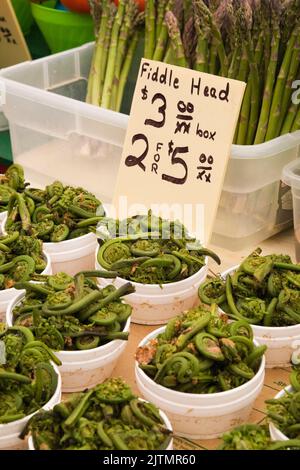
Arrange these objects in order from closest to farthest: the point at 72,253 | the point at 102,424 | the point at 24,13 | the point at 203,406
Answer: the point at 102,424 < the point at 203,406 < the point at 72,253 < the point at 24,13

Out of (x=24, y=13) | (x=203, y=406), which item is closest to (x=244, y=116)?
(x=203, y=406)

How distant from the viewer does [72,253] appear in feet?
5.77

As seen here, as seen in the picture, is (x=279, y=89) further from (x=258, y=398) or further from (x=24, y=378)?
(x=24, y=378)

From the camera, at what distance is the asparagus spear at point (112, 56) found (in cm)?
240

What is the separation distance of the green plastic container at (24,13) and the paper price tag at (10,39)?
0.52 feet

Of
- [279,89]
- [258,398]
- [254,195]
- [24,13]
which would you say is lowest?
[258,398]

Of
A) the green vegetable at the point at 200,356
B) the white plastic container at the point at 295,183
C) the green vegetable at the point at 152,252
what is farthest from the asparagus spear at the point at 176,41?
the green vegetable at the point at 200,356

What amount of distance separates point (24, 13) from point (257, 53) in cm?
122

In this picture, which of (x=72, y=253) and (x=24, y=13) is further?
→ (x=24, y=13)

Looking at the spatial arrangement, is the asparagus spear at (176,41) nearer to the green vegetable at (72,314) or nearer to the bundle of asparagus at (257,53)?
the bundle of asparagus at (257,53)
